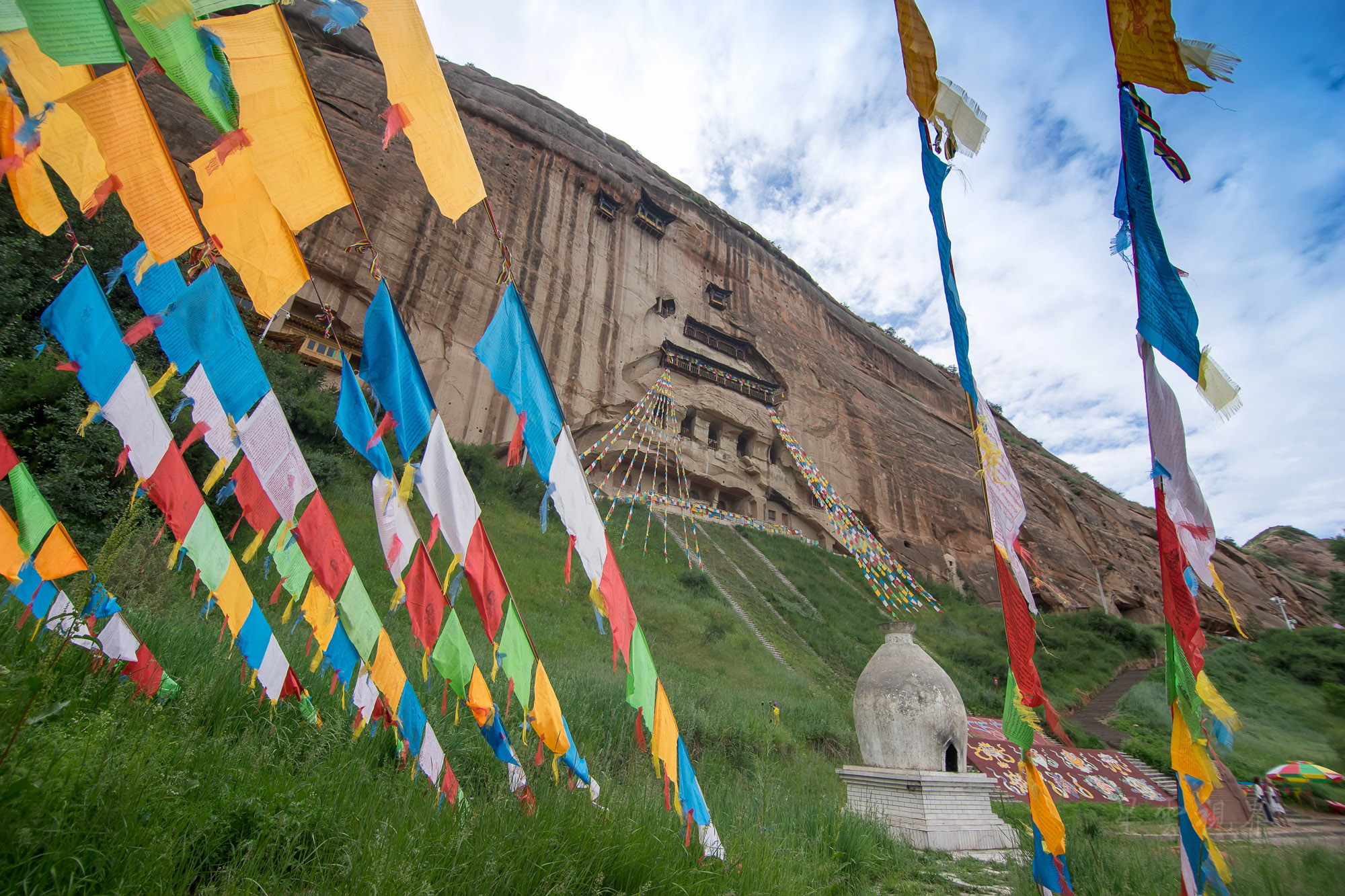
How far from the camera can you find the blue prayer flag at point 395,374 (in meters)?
3.07

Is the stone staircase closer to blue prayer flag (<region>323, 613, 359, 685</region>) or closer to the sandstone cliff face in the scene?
the sandstone cliff face

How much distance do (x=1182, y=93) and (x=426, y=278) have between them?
19642mm

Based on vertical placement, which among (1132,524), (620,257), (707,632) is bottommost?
(707,632)

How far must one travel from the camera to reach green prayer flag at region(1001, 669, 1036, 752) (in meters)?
3.06

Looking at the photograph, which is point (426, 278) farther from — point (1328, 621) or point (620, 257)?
point (1328, 621)

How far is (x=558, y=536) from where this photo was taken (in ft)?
53.2

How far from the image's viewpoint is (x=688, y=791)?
3186 millimetres

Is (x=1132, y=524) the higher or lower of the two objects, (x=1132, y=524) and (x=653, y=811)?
the higher

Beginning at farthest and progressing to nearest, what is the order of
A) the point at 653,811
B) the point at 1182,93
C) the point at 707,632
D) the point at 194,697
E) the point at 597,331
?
the point at 597,331
the point at 707,632
the point at 194,697
the point at 653,811
the point at 1182,93

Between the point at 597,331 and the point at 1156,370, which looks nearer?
the point at 1156,370

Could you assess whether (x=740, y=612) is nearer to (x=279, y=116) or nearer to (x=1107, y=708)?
(x=1107, y=708)

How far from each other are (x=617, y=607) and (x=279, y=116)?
2.60m

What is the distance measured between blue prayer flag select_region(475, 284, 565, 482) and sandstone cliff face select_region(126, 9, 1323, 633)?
1619 centimetres

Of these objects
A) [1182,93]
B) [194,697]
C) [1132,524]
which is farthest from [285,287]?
[1132,524]
